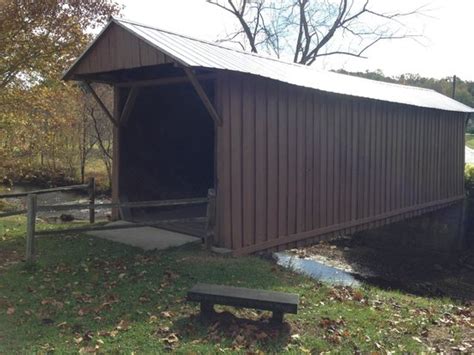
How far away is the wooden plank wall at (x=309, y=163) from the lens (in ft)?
24.6

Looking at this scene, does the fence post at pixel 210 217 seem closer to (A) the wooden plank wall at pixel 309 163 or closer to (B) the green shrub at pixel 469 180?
(A) the wooden plank wall at pixel 309 163

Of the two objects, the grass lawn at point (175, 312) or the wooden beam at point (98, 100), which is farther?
the wooden beam at point (98, 100)

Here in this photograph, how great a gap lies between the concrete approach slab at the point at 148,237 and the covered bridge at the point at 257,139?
0.81 meters

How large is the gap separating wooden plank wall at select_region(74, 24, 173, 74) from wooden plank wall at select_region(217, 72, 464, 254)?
1.15 metres

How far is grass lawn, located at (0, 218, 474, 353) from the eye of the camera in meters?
4.32

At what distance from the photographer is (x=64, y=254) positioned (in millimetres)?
7160

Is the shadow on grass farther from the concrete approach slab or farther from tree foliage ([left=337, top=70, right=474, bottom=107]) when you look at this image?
tree foliage ([left=337, top=70, right=474, bottom=107])

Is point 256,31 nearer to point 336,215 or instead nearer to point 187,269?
point 336,215

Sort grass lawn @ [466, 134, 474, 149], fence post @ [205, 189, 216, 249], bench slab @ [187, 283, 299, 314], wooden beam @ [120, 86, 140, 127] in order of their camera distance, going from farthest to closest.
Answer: grass lawn @ [466, 134, 474, 149]
wooden beam @ [120, 86, 140, 127]
fence post @ [205, 189, 216, 249]
bench slab @ [187, 283, 299, 314]

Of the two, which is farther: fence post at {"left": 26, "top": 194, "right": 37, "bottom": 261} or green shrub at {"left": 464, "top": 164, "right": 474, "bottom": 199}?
green shrub at {"left": 464, "top": 164, "right": 474, "bottom": 199}

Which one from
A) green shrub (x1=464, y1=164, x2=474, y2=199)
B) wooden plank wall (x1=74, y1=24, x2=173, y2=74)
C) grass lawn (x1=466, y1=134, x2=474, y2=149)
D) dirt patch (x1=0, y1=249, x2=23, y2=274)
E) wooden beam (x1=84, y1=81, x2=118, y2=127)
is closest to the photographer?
dirt patch (x1=0, y1=249, x2=23, y2=274)

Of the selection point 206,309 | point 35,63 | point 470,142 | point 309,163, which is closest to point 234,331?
point 206,309

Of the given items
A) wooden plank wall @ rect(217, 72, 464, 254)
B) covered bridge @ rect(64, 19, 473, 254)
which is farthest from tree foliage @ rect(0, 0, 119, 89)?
wooden plank wall @ rect(217, 72, 464, 254)

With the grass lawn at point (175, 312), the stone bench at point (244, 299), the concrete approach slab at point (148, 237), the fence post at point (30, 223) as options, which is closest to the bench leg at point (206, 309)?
the stone bench at point (244, 299)
